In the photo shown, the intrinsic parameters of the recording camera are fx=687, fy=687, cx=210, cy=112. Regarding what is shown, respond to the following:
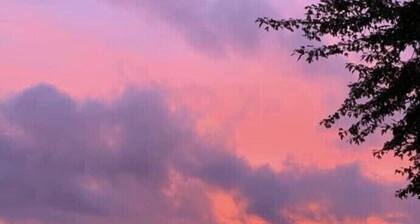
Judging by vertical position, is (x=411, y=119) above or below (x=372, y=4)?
below

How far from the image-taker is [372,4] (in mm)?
18875

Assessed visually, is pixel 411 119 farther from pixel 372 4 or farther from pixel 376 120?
pixel 372 4

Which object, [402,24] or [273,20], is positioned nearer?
[402,24]

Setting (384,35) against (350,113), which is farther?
(350,113)

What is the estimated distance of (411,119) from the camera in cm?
1983

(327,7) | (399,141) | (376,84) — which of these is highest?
(327,7)

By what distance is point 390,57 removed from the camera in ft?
64.9

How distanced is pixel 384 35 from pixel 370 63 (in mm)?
1205

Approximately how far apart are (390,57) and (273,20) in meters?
3.53

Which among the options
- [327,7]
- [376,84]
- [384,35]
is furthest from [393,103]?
[327,7]

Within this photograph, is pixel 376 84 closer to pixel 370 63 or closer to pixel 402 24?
pixel 370 63

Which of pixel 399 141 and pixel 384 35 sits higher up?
pixel 384 35

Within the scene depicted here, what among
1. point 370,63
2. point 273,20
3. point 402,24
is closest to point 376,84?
point 370,63

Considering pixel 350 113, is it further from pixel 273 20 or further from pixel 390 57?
pixel 273 20
